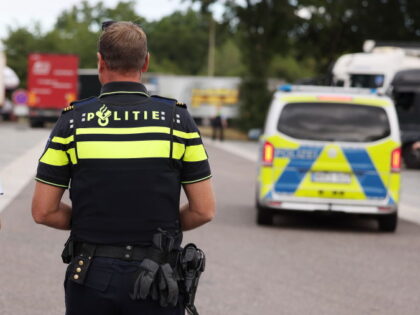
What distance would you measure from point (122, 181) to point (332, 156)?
9.66 m

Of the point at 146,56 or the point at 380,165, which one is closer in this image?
the point at 146,56

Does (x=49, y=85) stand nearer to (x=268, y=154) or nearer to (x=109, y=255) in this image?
(x=268, y=154)

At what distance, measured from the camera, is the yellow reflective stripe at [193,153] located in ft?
12.3

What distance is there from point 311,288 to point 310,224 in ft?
18.2

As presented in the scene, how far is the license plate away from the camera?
13.2m

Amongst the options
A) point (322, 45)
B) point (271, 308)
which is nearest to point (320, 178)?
point (271, 308)

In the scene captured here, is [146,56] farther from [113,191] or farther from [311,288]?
[311,288]

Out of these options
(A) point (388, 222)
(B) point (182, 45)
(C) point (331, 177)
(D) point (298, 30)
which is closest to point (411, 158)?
(A) point (388, 222)

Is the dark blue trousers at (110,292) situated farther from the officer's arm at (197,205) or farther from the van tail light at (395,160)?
the van tail light at (395,160)

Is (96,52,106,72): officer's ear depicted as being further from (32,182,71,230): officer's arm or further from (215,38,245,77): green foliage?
(215,38,245,77): green foliage

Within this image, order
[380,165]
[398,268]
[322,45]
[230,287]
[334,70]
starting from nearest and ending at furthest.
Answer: [230,287]
[398,268]
[380,165]
[334,70]
[322,45]

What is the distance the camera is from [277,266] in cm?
1010

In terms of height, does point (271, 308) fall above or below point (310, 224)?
above

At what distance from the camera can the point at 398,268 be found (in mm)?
10312
